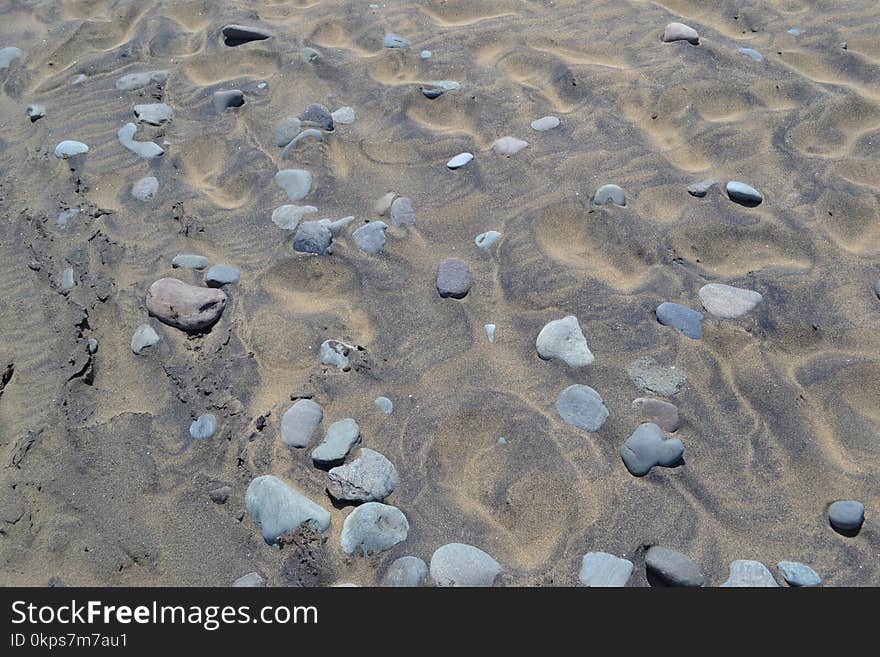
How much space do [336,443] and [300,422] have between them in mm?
132

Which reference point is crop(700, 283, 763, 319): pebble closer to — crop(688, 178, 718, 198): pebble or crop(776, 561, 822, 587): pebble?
crop(688, 178, 718, 198): pebble

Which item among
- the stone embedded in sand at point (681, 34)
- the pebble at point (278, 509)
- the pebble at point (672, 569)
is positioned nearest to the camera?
the pebble at point (672, 569)

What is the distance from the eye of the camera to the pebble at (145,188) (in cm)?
269

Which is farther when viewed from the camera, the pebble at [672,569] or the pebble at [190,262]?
the pebble at [190,262]

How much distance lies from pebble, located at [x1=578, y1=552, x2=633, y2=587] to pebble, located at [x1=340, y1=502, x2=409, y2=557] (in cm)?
45

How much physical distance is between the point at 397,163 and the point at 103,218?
43.9 inches

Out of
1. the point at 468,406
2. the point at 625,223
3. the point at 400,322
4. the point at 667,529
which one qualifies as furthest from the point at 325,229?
the point at 667,529

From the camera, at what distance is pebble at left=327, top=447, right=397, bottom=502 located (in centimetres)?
182

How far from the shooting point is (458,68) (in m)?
3.10

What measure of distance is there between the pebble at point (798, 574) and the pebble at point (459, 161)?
1704mm

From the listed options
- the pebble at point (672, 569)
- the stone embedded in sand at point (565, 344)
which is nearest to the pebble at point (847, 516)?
the pebble at point (672, 569)

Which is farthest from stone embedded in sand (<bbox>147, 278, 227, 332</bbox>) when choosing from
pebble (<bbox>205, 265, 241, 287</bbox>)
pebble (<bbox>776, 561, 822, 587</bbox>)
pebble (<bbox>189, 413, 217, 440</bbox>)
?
pebble (<bbox>776, 561, 822, 587</bbox>)

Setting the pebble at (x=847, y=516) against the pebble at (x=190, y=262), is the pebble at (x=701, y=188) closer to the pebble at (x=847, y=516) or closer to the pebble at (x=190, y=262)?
the pebble at (x=847, y=516)

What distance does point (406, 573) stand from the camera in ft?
5.61
